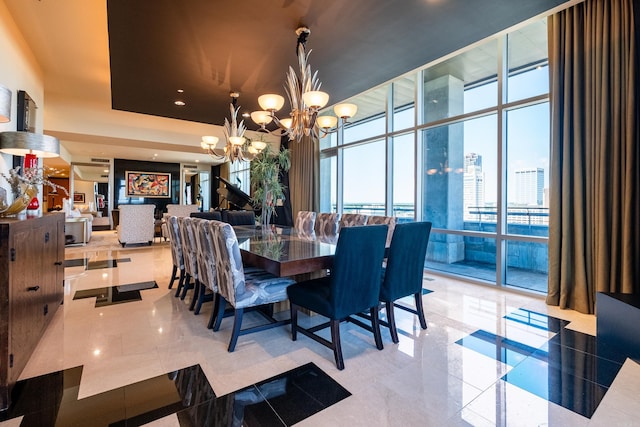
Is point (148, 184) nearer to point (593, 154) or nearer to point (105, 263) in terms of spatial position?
point (105, 263)

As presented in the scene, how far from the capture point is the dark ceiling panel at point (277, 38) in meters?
2.75

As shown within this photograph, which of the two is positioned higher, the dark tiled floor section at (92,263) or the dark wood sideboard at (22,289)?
the dark wood sideboard at (22,289)

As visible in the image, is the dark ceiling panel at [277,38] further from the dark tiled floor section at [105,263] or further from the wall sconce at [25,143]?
the dark tiled floor section at [105,263]

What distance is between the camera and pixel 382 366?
2.04 meters

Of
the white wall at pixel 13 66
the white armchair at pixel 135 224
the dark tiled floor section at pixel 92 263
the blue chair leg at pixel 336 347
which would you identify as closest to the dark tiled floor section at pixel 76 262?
the dark tiled floor section at pixel 92 263

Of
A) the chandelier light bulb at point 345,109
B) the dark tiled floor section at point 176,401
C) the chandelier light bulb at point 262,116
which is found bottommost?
Result: the dark tiled floor section at point 176,401

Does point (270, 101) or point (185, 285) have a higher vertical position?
point (270, 101)

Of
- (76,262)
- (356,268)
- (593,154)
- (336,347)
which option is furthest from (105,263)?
(593,154)

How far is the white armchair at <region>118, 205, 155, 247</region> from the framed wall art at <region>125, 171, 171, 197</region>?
5965 mm

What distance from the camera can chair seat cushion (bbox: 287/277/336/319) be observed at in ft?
6.68

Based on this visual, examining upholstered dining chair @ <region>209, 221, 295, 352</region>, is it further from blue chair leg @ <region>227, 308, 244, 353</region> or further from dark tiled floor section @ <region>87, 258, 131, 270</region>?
dark tiled floor section @ <region>87, 258, 131, 270</region>

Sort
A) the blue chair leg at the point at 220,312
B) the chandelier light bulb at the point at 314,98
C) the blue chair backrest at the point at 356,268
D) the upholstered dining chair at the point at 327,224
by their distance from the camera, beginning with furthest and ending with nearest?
the upholstered dining chair at the point at 327,224 → the chandelier light bulb at the point at 314,98 → the blue chair leg at the point at 220,312 → the blue chair backrest at the point at 356,268

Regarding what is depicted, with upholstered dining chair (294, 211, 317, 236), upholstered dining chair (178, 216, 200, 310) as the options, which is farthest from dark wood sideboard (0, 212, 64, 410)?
upholstered dining chair (294, 211, 317, 236)

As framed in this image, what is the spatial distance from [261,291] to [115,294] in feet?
7.95
